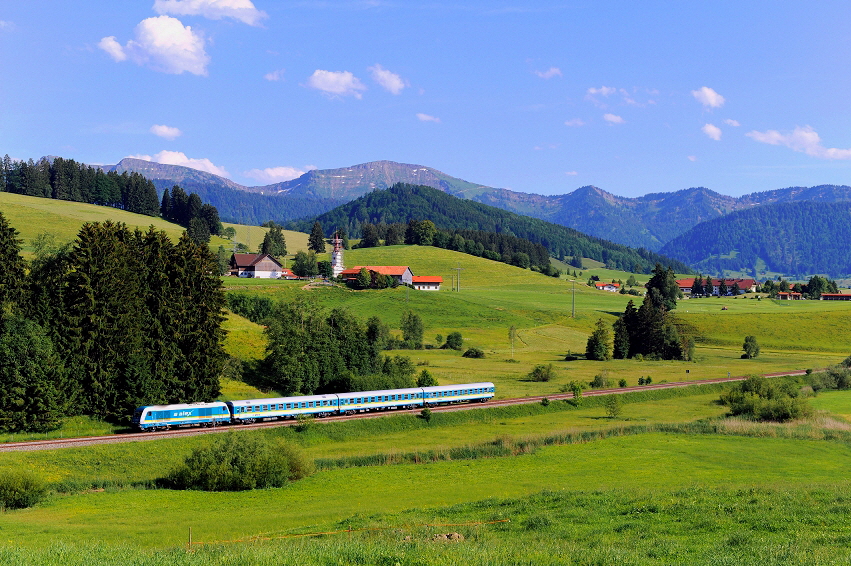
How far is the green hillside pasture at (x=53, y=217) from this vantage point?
14825 cm

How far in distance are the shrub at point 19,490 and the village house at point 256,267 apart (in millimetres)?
126399

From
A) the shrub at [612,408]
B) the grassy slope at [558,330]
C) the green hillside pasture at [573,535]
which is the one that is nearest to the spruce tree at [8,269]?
the green hillside pasture at [573,535]

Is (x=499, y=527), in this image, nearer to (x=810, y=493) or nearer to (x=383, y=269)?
(x=810, y=493)

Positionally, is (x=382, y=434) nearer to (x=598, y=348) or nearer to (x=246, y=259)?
(x=598, y=348)

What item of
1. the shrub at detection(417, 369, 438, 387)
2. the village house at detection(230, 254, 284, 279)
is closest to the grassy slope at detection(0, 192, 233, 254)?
the village house at detection(230, 254, 284, 279)

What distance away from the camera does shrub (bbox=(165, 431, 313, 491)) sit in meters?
42.9

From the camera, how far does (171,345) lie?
61875 mm

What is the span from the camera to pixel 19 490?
37.6m

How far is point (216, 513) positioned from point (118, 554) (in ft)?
47.1

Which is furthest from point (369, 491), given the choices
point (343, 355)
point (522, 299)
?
point (522, 299)

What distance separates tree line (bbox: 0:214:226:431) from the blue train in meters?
3.61

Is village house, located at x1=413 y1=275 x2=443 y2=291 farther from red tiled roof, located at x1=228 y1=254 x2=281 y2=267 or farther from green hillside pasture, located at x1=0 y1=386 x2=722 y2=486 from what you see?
green hillside pasture, located at x1=0 y1=386 x2=722 y2=486

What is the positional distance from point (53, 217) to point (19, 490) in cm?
14505

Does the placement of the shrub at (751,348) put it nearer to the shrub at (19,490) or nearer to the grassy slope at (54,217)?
the shrub at (19,490)
